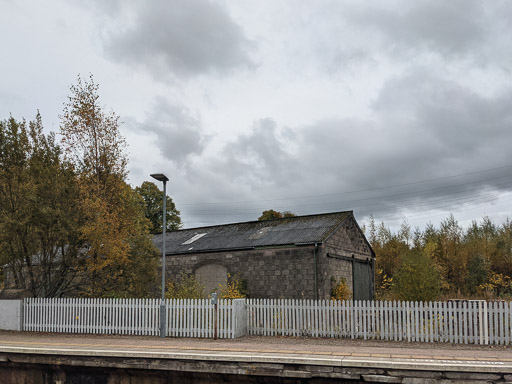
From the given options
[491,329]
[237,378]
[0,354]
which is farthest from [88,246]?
[491,329]

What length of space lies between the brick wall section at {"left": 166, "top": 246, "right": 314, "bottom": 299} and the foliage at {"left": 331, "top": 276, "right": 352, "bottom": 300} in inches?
52.0

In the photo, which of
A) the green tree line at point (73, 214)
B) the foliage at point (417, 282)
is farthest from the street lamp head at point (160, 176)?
the foliage at point (417, 282)

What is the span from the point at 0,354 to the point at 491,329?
14396 millimetres

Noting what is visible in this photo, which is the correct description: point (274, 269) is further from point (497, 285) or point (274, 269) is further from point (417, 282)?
point (497, 285)

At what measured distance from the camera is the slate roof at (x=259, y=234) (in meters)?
24.0

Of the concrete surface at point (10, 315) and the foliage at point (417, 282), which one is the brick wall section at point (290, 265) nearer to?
the foliage at point (417, 282)

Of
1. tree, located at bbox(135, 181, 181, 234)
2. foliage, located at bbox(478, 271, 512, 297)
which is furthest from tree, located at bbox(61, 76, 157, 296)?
tree, located at bbox(135, 181, 181, 234)

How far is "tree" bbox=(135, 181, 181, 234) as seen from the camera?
5294cm

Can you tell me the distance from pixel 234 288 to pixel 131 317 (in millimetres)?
7324

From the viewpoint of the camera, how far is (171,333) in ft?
56.9

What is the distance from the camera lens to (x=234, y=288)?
24297mm

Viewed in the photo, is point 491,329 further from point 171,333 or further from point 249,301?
point 171,333

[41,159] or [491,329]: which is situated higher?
[41,159]

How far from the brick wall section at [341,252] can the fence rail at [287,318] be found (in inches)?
208
